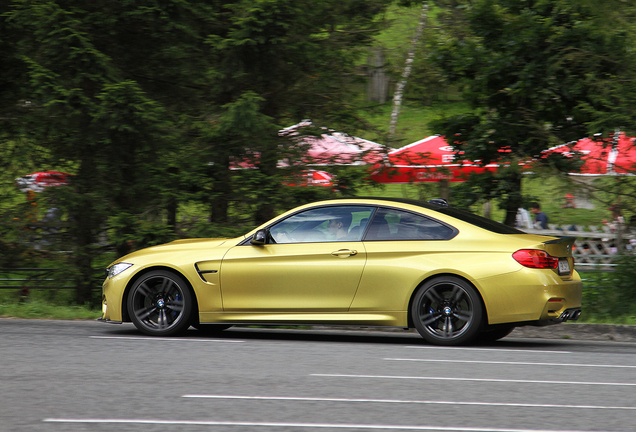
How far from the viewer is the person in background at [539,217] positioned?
1206cm

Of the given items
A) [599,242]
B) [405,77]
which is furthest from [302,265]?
[405,77]

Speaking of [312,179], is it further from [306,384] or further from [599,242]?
[306,384]

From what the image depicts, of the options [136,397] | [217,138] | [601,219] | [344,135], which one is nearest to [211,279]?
[136,397]

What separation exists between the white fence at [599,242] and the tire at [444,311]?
3.58 meters

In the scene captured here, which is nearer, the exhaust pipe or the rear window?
the exhaust pipe

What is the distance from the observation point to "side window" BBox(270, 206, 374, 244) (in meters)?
8.39

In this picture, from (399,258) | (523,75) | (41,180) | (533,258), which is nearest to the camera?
(533,258)

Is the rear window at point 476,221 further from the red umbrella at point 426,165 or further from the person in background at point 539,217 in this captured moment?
the red umbrella at point 426,165

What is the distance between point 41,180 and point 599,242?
9.19m

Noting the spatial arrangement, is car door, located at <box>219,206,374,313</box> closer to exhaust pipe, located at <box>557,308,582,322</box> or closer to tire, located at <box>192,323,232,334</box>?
tire, located at <box>192,323,232,334</box>

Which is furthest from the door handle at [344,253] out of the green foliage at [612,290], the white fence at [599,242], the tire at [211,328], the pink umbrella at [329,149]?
the pink umbrella at [329,149]

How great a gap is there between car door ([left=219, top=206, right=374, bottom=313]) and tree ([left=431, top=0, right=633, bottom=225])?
4323 mm

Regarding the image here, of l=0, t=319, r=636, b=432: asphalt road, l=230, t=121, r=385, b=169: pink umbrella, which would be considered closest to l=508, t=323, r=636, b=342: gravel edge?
l=0, t=319, r=636, b=432: asphalt road

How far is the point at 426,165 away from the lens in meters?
12.7
